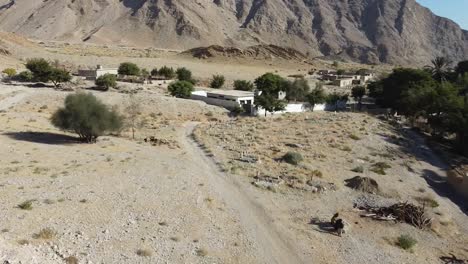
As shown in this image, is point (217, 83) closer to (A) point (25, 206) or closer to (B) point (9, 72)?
(B) point (9, 72)

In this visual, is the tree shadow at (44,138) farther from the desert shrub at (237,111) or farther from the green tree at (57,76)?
the green tree at (57,76)

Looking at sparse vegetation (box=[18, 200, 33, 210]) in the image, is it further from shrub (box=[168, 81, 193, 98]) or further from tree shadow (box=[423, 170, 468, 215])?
shrub (box=[168, 81, 193, 98])

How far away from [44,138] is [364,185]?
69.9ft

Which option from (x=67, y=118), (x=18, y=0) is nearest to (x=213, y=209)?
(x=67, y=118)

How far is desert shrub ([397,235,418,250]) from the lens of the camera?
19812mm

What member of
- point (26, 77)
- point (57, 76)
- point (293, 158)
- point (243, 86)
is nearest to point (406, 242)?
point (293, 158)

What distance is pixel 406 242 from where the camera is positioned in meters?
19.9

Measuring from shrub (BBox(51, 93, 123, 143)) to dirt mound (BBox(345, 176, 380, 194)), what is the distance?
55.5 ft

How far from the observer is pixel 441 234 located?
873 inches

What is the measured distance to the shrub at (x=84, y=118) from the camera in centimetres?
3200

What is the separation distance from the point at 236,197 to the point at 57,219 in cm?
875

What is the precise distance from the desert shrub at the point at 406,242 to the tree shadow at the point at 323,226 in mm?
2704

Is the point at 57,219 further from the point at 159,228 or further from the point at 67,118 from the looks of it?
the point at 67,118

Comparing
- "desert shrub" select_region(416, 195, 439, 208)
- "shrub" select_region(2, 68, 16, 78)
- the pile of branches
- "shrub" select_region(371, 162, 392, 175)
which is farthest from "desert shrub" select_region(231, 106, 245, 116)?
"shrub" select_region(2, 68, 16, 78)
